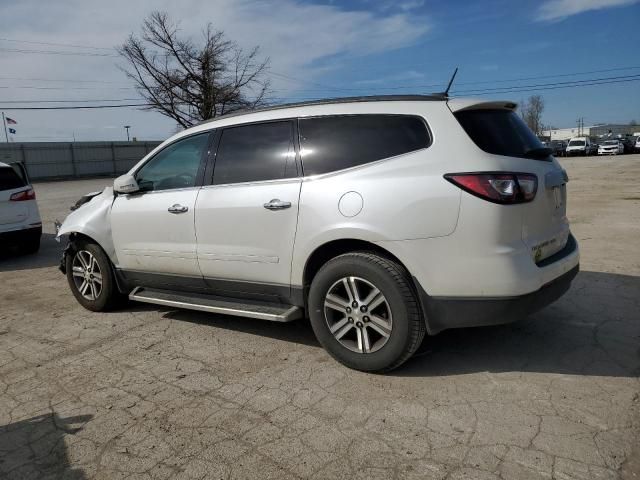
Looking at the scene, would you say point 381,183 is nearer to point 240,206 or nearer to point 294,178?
point 294,178

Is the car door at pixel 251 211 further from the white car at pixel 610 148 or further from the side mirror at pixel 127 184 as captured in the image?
the white car at pixel 610 148

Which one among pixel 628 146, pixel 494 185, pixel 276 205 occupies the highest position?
pixel 628 146

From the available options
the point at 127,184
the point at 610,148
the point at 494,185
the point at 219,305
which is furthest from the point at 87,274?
the point at 610,148

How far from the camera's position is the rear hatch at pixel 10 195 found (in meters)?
8.04

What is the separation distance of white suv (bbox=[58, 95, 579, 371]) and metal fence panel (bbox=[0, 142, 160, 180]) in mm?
37351

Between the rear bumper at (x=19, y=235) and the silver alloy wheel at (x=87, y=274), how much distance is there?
12.2 ft

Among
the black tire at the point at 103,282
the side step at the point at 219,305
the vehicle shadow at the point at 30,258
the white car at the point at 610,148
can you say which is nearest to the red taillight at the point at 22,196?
the vehicle shadow at the point at 30,258

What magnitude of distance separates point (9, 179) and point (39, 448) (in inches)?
267

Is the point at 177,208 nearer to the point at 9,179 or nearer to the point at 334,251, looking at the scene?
the point at 334,251

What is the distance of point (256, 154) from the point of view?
400cm

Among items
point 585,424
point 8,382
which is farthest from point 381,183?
point 8,382

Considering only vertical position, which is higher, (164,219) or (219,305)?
(164,219)

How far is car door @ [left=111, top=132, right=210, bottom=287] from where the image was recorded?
430 cm

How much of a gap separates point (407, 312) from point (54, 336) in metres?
3.26
